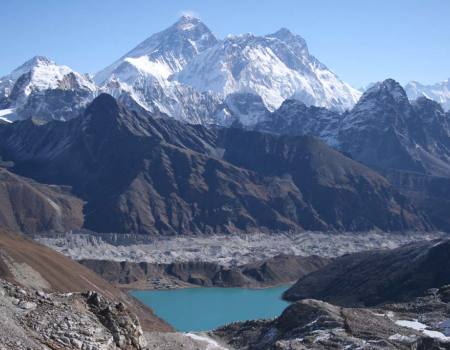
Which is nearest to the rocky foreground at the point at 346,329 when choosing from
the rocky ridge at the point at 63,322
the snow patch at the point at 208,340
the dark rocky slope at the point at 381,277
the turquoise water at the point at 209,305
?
the snow patch at the point at 208,340

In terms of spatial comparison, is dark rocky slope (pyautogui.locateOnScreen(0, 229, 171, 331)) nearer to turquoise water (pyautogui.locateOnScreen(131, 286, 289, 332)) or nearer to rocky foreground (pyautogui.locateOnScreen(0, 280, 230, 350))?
turquoise water (pyautogui.locateOnScreen(131, 286, 289, 332))

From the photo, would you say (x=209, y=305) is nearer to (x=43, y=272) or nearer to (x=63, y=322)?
(x=43, y=272)

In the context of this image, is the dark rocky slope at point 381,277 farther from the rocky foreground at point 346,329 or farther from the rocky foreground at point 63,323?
the rocky foreground at point 63,323

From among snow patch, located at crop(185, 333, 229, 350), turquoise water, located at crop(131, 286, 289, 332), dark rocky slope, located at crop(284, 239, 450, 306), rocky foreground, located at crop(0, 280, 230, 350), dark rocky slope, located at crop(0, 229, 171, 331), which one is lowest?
turquoise water, located at crop(131, 286, 289, 332)

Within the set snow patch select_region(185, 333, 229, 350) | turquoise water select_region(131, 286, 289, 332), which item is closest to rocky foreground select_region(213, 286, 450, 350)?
snow patch select_region(185, 333, 229, 350)

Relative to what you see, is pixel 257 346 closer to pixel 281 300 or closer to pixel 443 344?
pixel 443 344

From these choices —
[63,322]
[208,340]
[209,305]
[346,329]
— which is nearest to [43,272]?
[208,340]

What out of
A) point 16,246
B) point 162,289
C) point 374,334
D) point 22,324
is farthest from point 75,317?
point 162,289
